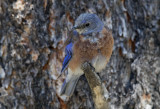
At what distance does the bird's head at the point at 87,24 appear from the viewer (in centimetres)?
295

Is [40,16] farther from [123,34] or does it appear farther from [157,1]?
[157,1]

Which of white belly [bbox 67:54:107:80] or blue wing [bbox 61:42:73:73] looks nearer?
white belly [bbox 67:54:107:80]

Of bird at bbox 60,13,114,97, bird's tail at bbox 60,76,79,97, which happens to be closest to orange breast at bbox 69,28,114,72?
bird at bbox 60,13,114,97

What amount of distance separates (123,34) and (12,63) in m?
1.31

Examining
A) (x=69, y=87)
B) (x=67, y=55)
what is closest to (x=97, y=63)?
(x=67, y=55)

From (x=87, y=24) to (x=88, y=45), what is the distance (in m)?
0.24

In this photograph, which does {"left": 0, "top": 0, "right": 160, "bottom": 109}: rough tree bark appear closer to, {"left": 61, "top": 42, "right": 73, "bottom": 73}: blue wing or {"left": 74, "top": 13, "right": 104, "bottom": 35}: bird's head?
{"left": 61, "top": 42, "right": 73, "bottom": 73}: blue wing

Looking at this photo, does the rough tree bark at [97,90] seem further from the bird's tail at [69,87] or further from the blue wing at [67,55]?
the bird's tail at [69,87]

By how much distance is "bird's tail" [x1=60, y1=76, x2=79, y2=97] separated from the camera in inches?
125

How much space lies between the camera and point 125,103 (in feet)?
11.2

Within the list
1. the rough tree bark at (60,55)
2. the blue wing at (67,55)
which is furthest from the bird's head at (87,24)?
the rough tree bark at (60,55)

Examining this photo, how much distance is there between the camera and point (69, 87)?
10.6ft

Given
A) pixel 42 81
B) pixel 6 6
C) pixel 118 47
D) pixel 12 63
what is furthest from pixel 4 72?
pixel 118 47

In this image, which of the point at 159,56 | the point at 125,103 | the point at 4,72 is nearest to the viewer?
the point at 4,72
